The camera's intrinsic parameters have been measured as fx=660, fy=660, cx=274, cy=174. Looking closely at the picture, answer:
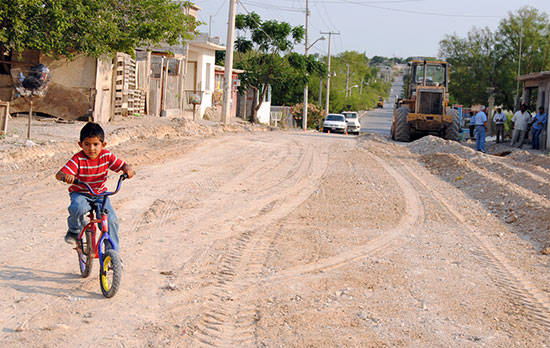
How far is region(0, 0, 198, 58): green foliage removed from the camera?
56.3 feet

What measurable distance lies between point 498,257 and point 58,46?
14530 mm

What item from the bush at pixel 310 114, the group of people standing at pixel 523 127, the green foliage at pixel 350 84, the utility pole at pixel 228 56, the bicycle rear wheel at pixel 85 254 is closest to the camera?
the bicycle rear wheel at pixel 85 254

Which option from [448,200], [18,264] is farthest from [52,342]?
[448,200]

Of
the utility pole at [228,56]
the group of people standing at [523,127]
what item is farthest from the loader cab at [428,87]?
the utility pole at [228,56]

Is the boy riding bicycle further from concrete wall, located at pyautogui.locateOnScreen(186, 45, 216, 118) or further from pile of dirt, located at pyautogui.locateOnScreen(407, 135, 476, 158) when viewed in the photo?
concrete wall, located at pyautogui.locateOnScreen(186, 45, 216, 118)

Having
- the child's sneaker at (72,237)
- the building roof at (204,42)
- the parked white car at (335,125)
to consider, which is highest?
the building roof at (204,42)

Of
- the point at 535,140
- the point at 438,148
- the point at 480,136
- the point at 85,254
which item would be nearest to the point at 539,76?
the point at 535,140

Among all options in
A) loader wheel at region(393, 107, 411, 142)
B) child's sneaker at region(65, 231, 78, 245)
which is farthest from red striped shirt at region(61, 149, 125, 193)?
loader wheel at region(393, 107, 411, 142)

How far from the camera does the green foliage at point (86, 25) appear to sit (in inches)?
676

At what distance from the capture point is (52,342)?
4.47 m

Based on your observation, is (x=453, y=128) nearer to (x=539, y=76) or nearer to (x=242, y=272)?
(x=539, y=76)

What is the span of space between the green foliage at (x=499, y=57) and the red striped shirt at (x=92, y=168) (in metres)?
48.5

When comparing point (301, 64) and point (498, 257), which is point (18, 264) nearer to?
point (498, 257)

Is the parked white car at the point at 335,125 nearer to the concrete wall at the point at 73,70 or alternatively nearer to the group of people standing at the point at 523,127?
the group of people standing at the point at 523,127
